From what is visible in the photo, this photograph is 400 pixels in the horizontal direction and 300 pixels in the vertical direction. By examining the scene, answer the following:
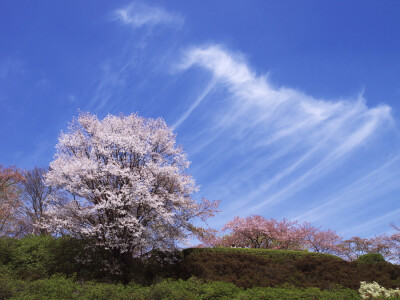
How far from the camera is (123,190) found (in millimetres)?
15242

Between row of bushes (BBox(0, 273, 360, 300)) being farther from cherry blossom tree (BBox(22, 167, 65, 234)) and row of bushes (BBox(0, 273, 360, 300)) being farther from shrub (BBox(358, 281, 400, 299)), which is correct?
cherry blossom tree (BBox(22, 167, 65, 234))

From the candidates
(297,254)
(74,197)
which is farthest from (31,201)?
(297,254)

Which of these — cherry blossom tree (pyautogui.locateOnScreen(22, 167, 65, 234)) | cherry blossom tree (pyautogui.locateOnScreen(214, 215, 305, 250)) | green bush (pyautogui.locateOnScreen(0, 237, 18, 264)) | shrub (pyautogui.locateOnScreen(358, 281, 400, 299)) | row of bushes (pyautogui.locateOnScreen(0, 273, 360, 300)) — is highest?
cherry blossom tree (pyautogui.locateOnScreen(22, 167, 65, 234))

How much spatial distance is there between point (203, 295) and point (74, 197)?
910cm

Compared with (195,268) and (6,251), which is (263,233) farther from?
(6,251)

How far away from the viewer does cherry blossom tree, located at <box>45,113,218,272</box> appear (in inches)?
608

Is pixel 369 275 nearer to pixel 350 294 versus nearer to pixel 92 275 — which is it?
pixel 350 294

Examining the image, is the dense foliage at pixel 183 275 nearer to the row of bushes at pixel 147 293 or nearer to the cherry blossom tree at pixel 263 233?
the row of bushes at pixel 147 293

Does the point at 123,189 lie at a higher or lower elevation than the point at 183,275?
higher

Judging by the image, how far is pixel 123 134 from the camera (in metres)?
17.6

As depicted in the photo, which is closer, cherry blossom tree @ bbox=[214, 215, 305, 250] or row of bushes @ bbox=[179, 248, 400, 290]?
row of bushes @ bbox=[179, 248, 400, 290]

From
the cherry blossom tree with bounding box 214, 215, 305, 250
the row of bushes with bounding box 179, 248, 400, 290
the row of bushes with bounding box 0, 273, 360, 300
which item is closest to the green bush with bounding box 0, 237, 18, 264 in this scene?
the row of bushes with bounding box 0, 273, 360, 300

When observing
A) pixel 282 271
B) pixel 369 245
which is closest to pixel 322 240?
pixel 369 245

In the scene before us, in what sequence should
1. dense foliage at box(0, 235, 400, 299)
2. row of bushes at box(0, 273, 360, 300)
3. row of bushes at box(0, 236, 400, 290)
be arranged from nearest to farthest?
row of bushes at box(0, 273, 360, 300), dense foliage at box(0, 235, 400, 299), row of bushes at box(0, 236, 400, 290)
